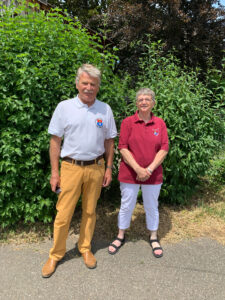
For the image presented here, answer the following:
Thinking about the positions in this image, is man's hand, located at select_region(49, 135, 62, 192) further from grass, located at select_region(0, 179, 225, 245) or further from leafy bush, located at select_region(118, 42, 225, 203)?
leafy bush, located at select_region(118, 42, 225, 203)

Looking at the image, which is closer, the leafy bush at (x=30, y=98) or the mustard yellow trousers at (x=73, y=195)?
the mustard yellow trousers at (x=73, y=195)

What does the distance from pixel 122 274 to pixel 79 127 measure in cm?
164

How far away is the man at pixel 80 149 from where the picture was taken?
241 cm

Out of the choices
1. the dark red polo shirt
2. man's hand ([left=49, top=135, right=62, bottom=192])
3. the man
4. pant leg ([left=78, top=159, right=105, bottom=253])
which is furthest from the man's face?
pant leg ([left=78, top=159, right=105, bottom=253])

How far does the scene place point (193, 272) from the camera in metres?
2.70

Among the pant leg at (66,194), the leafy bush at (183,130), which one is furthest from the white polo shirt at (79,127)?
the leafy bush at (183,130)

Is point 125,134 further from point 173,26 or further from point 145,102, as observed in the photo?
point 173,26

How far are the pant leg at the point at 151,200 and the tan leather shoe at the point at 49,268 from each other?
121cm

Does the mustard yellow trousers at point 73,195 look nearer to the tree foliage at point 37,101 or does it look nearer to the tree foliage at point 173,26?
the tree foliage at point 37,101

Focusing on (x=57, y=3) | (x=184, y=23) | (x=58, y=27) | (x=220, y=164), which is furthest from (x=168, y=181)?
(x=57, y=3)

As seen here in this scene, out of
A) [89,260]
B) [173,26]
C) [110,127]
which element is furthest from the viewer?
[173,26]

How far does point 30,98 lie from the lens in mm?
2885

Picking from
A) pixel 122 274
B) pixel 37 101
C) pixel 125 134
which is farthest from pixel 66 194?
pixel 37 101

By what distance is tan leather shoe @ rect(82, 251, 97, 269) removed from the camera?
2713mm
